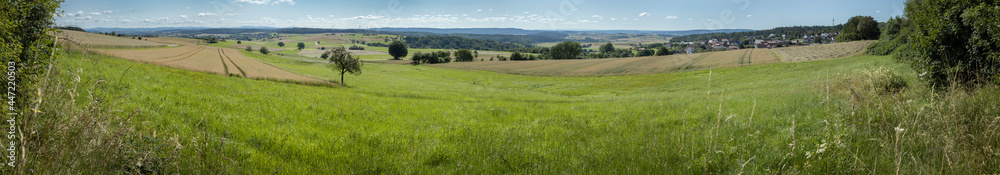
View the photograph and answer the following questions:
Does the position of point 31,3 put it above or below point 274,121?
above

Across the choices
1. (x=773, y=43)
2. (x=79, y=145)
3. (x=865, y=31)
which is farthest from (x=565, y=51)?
(x=79, y=145)

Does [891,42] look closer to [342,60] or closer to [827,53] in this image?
[827,53]

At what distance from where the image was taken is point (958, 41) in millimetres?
10562

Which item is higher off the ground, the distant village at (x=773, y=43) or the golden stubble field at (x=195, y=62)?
the distant village at (x=773, y=43)

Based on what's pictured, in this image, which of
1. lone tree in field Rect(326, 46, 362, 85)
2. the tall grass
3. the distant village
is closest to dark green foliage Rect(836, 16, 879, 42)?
the distant village

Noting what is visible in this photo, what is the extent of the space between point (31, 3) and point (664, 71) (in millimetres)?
62368

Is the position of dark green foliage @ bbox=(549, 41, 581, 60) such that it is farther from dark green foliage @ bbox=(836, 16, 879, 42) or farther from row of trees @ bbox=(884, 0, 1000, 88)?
row of trees @ bbox=(884, 0, 1000, 88)

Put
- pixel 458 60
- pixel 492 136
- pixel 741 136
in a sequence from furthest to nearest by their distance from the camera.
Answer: pixel 458 60 < pixel 492 136 < pixel 741 136

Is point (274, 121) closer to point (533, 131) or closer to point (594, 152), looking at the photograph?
point (533, 131)

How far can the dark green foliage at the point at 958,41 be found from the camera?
873cm

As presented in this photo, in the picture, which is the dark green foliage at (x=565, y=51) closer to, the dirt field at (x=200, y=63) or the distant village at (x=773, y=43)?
the distant village at (x=773, y=43)

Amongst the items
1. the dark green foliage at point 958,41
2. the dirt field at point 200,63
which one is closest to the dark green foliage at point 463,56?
the dirt field at point 200,63

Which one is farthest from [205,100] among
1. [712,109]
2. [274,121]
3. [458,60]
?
[458,60]

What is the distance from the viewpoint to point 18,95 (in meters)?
5.39
